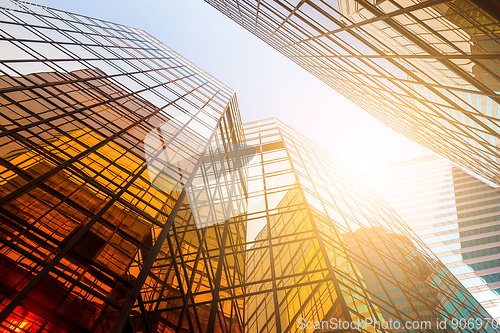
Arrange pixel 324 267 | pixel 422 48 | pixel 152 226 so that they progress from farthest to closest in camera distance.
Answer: pixel 152 226 < pixel 324 267 < pixel 422 48

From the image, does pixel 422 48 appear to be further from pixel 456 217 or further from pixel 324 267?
pixel 456 217

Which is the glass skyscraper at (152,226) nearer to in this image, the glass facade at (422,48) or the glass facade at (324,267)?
the glass facade at (324,267)

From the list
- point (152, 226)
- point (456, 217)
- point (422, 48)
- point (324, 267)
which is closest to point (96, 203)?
point (152, 226)

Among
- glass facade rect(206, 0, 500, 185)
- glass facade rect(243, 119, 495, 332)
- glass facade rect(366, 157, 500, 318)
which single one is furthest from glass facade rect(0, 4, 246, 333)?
glass facade rect(366, 157, 500, 318)

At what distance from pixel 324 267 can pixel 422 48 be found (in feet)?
24.2

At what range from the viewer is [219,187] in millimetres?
17656

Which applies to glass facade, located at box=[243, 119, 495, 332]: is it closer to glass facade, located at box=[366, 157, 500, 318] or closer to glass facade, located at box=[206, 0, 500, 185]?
glass facade, located at box=[206, 0, 500, 185]

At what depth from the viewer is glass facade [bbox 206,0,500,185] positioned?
253 inches

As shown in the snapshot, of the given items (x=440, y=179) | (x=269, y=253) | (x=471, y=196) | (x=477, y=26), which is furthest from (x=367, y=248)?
(x=440, y=179)

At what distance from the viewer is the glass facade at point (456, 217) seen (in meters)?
43.7

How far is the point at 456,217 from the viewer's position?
180ft

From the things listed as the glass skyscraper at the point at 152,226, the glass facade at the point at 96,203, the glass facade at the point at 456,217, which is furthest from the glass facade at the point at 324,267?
the glass facade at the point at 456,217

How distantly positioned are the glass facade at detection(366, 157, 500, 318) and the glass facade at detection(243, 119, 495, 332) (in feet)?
102

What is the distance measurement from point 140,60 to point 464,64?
77.8 ft
